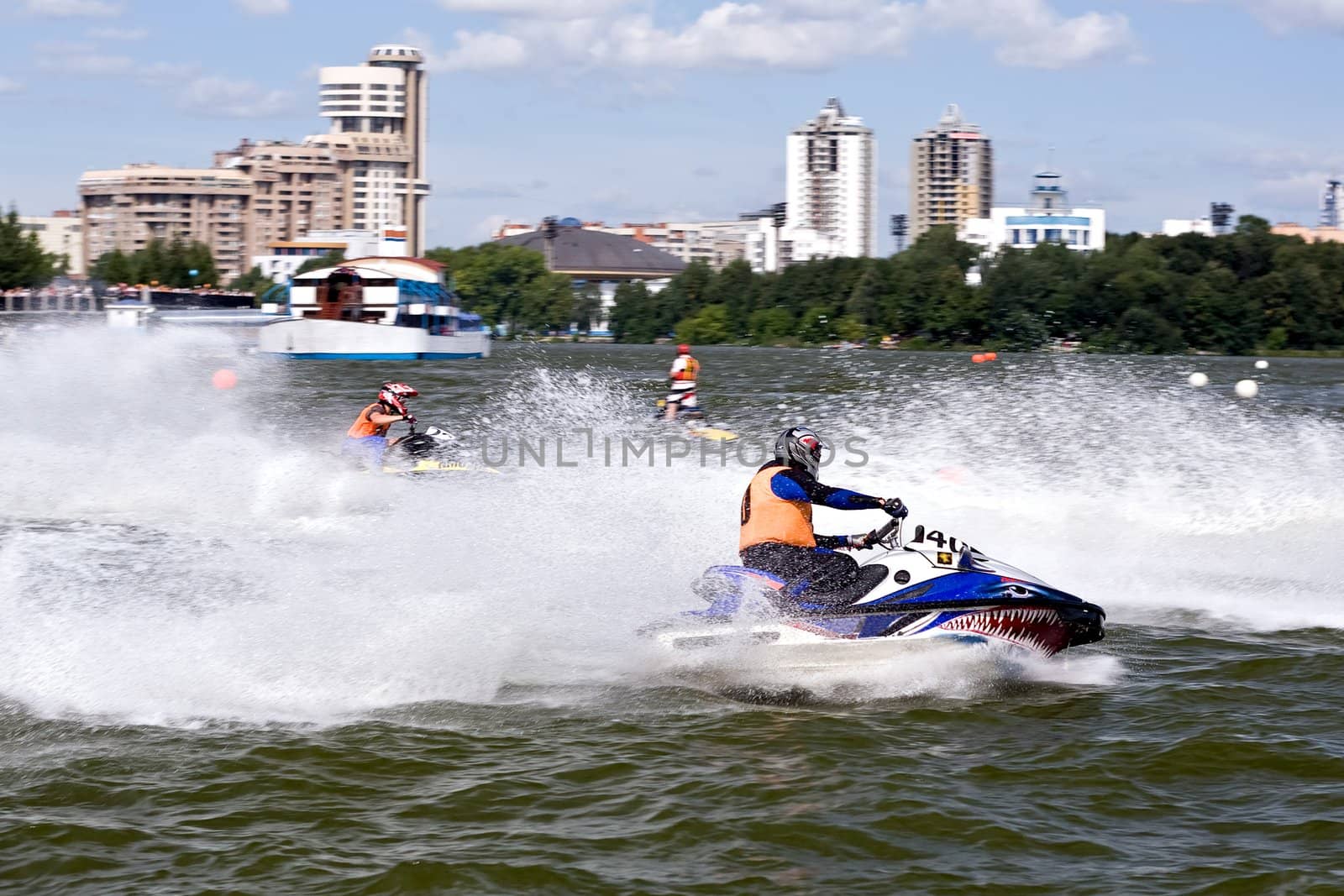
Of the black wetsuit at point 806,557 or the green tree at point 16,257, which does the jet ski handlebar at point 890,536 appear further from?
the green tree at point 16,257

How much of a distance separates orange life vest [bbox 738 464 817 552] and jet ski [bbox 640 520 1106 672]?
9.5 inches

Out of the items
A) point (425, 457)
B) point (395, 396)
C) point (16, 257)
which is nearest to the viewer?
point (395, 396)

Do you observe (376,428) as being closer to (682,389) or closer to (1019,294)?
(682,389)

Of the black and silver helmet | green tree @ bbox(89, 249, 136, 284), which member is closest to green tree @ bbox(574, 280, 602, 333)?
green tree @ bbox(89, 249, 136, 284)

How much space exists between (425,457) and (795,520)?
924 cm

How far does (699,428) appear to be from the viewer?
2367 cm

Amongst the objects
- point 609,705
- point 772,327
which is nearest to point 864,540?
point 609,705

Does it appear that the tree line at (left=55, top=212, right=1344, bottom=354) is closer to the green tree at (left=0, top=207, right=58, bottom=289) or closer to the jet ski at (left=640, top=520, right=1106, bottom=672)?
the green tree at (left=0, top=207, right=58, bottom=289)

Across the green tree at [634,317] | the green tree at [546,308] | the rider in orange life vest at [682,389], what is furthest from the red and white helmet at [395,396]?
the green tree at [546,308]

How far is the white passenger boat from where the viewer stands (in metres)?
67.9

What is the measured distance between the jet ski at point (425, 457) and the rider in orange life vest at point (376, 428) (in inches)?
5.2

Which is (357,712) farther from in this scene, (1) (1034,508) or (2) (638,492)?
(1) (1034,508)

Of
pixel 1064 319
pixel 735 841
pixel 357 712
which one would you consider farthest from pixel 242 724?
pixel 1064 319

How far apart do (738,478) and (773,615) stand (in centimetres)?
779
